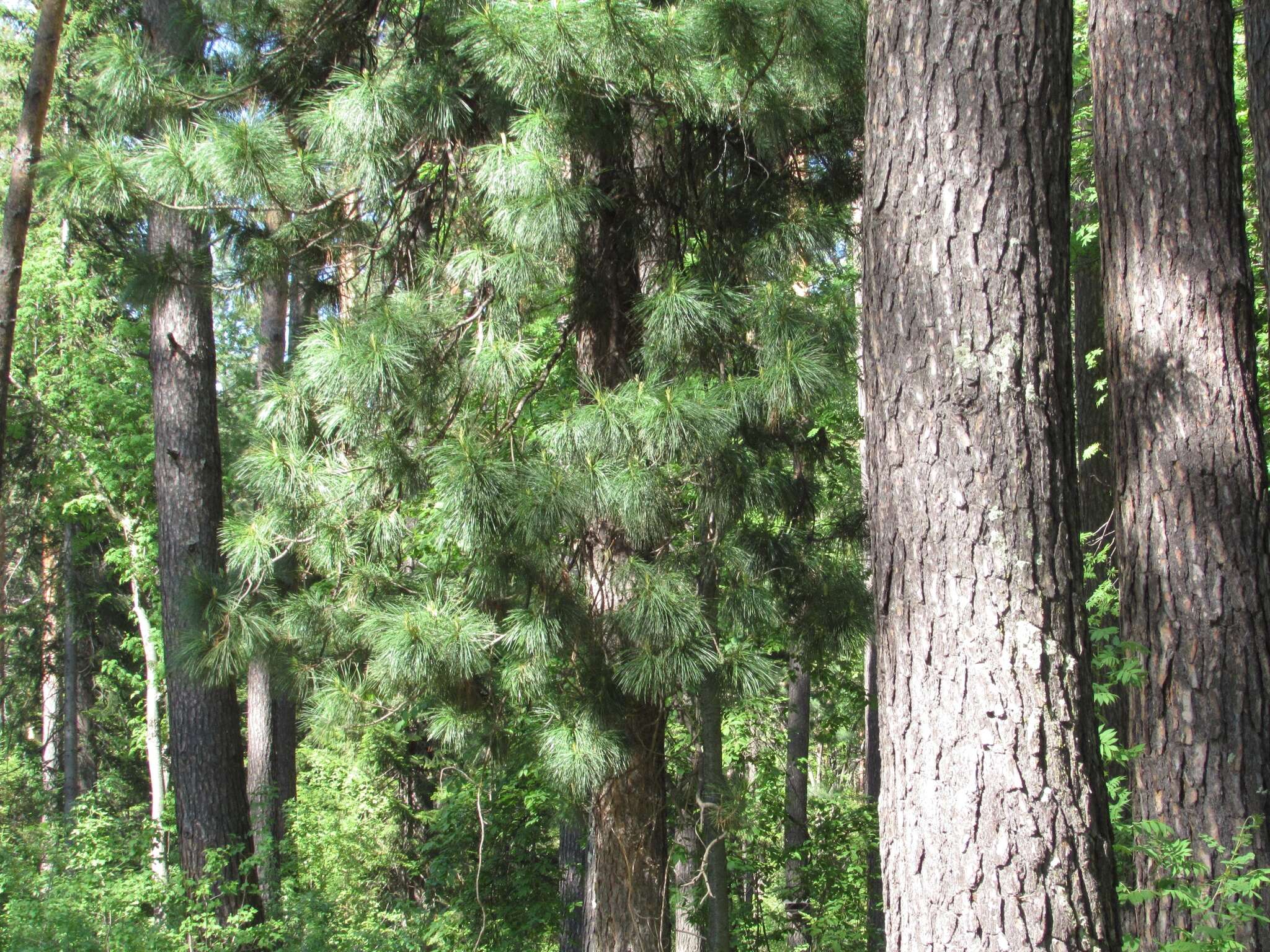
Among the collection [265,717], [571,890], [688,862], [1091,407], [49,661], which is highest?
[1091,407]

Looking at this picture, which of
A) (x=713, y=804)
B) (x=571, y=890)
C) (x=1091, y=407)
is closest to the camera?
(x=713, y=804)

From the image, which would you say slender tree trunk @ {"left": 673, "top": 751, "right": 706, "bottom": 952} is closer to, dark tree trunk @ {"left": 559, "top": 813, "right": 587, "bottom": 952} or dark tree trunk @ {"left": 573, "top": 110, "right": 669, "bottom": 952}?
dark tree trunk @ {"left": 573, "top": 110, "right": 669, "bottom": 952}

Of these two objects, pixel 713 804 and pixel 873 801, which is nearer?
pixel 713 804

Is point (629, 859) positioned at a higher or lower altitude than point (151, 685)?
lower

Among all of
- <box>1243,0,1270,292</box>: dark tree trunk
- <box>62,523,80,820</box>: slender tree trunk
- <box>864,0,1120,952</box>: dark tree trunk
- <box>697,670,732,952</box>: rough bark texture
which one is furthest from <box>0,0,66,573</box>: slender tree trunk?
<box>62,523,80,820</box>: slender tree trunk

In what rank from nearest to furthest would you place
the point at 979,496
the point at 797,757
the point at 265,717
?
the point at 979,496
the point at 265,717
the point at 797,757

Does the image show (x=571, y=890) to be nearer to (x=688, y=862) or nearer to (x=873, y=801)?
(x=688, y=862)

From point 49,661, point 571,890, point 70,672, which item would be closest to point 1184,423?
point 571,890

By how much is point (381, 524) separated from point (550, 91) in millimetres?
2167

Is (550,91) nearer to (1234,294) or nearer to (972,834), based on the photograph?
(1234,294)

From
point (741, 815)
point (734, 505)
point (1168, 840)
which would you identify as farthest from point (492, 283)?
point (1168, 840)

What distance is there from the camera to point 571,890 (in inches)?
316

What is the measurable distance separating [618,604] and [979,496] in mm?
2458

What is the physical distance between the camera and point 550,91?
14.2 ft
